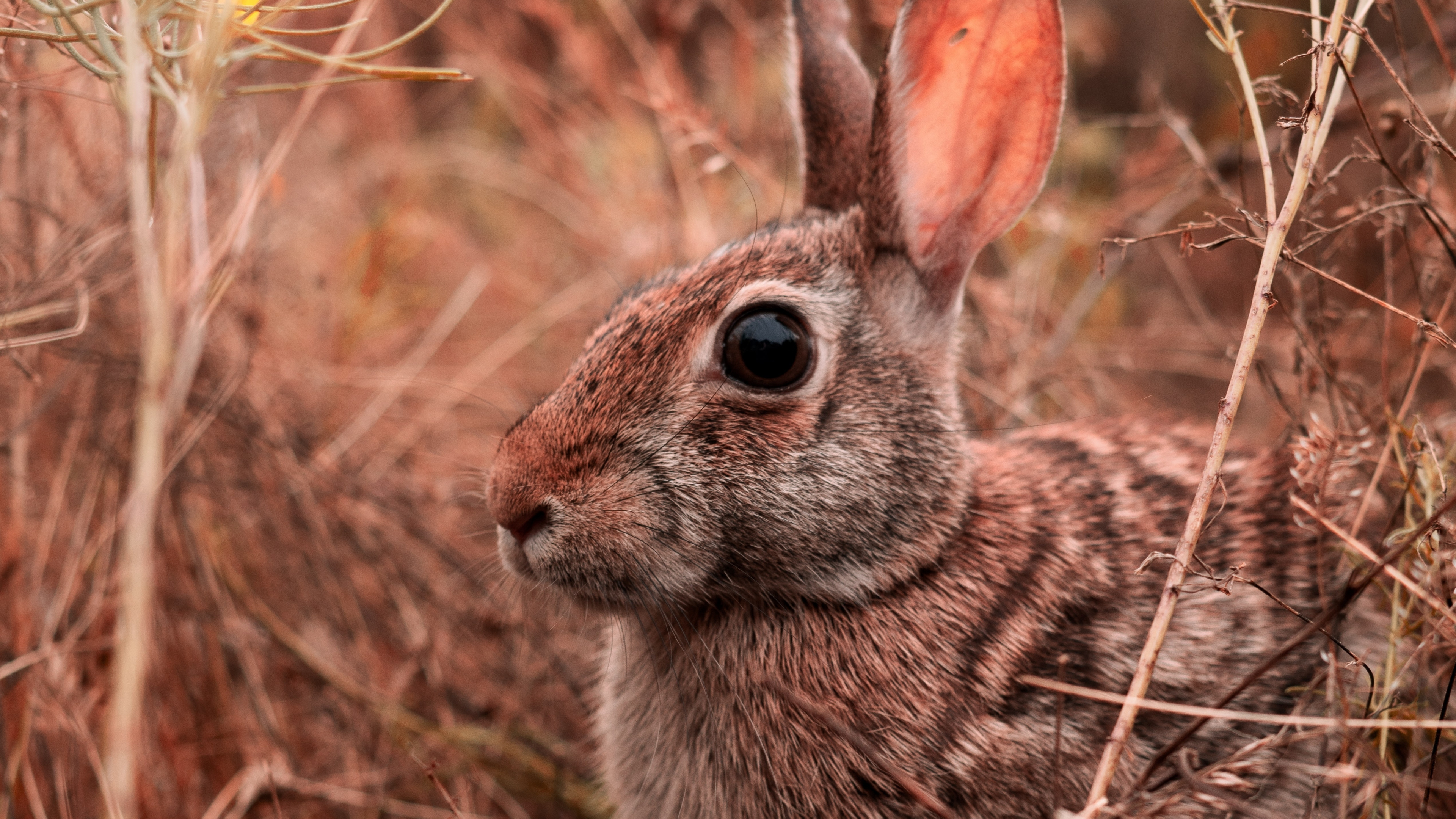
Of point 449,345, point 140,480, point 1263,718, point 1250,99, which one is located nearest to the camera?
point 140,480

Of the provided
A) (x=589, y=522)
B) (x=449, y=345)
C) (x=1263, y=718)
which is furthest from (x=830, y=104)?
(x=449, y=345)

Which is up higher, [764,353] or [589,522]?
[764,353]

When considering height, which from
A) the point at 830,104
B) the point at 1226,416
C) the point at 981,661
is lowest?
the point at 981,661

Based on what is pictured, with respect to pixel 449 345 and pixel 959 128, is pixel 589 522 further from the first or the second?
pixel 449 345

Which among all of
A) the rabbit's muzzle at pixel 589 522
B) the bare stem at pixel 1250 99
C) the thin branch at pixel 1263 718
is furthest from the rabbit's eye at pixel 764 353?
the bare stem at pixel 1250 99

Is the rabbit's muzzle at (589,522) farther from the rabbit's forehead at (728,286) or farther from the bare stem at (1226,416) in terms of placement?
the bare stem at (1226,416)

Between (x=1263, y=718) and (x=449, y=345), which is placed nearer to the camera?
(x=1263, y=718)
